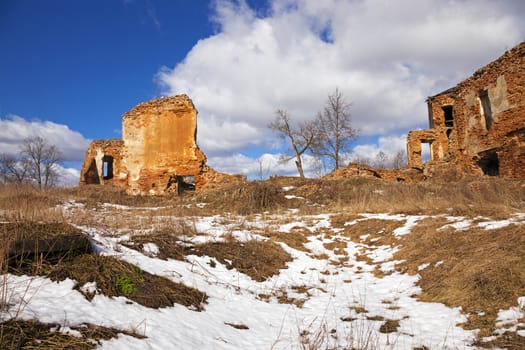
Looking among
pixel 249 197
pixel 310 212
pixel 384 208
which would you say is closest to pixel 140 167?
pixel 249 197

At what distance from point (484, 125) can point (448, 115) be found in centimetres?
772

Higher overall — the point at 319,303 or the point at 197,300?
the point at 197,300

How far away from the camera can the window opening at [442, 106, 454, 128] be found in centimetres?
2438

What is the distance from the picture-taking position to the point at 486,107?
18.7 meters

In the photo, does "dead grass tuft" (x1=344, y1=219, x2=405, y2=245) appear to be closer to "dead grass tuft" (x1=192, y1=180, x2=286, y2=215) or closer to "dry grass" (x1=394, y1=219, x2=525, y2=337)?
"dry grass" (x1=394, y1=219, x2=525, y2=337)

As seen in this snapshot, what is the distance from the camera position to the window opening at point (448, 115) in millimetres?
24378

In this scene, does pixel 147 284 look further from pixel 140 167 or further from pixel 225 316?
pixel 140 167

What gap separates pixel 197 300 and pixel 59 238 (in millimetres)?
1489

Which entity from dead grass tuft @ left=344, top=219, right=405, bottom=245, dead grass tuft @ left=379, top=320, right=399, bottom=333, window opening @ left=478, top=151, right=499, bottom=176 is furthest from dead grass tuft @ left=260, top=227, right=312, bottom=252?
window opening @ left=478, top=151, right=499, bottom=176

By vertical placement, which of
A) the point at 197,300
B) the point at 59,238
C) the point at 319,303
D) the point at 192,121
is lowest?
the point at 319,303

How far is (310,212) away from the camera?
10891 millimetres

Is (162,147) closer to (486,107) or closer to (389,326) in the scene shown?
(389,326)

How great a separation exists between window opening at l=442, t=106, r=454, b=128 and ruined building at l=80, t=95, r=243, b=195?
1754 cm

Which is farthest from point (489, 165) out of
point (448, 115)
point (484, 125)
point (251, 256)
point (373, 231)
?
point (251, 256)
